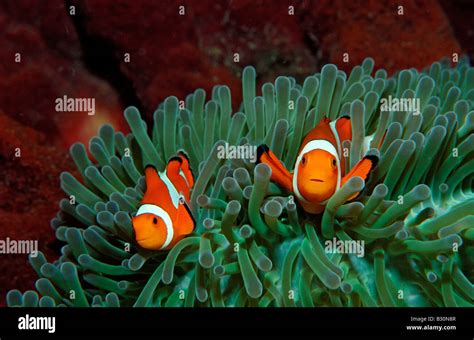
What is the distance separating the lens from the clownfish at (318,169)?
1.16 meters

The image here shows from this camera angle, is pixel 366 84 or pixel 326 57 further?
pixel 326 57

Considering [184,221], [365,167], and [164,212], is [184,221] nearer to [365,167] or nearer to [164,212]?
[164,212]

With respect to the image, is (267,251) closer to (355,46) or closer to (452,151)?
(452,151)

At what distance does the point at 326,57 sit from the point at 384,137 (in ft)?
2.52

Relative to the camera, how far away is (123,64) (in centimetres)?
201

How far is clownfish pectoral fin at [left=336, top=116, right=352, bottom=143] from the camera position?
1.41m

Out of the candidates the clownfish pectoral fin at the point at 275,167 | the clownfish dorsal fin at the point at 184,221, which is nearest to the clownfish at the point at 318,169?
the clownfish pectoral fin at the point at 275,167

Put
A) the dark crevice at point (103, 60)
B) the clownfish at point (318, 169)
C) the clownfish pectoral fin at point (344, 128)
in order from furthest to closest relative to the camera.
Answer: the dark crevice at point (103, 60) < the clownfish pectoral fin at point (344, 128) < the clownfish at point (318, 169)

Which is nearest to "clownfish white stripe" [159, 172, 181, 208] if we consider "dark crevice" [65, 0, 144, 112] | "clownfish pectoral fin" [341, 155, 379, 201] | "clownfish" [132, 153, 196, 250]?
"clownfish" [132, 153, 196, 250]

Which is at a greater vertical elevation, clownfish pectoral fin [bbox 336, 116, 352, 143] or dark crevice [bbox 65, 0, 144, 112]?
dark crevice [bbox 65, 0, 144, 112]

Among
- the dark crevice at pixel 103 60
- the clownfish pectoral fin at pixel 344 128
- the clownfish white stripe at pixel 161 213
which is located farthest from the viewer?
the dark crevice at pixel 103 60

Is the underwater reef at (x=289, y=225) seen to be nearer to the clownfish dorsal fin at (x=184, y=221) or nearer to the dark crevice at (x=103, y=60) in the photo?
the clownfish dorsal fin at (x=184, y=221)

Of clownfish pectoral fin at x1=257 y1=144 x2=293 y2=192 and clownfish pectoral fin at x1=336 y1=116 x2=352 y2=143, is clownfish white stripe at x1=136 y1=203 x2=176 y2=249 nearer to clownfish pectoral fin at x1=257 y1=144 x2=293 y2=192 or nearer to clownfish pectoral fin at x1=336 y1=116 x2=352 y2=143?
clownfish pectoral fin at x1=257 y1=144 x2=293 y2=192
